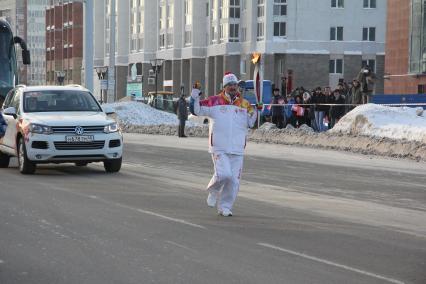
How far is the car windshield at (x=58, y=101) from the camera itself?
19.6 metres

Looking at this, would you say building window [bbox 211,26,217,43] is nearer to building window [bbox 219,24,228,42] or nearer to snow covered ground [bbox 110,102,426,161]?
building window [bbox 219,24,228,42]

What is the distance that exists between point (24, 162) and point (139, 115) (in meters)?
35.5

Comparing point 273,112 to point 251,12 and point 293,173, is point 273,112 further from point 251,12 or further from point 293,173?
point 251,12

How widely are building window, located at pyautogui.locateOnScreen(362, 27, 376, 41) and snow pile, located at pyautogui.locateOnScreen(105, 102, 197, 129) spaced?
1390 inches

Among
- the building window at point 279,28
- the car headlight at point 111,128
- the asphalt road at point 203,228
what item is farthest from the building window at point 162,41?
the car headlight at point 111,128

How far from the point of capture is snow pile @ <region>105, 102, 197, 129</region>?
171ft

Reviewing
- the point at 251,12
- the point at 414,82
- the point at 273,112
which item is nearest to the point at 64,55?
the point at 251,12

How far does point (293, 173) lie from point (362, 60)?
67965 millimetres

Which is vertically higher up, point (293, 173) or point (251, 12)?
point (251, 12)

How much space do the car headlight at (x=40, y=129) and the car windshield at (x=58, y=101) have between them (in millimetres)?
1169

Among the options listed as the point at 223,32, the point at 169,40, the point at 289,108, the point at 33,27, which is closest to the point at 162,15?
the point at 169,40

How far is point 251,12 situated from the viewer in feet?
294

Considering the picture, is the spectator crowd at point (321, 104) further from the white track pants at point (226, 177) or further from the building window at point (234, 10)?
the building window at point (234, 10)

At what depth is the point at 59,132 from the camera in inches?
722
